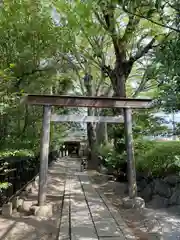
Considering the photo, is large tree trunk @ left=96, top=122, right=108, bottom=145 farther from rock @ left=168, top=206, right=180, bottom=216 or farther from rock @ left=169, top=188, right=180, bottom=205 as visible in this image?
rock @ left=168, top=206, right=180, bottom=216

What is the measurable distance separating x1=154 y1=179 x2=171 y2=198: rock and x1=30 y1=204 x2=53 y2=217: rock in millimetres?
3450

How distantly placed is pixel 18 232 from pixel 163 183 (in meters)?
4.67

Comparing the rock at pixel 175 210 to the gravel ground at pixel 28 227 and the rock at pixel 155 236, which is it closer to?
the rock at pixel 155 236

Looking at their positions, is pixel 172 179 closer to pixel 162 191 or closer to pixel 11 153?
pixel 162 191

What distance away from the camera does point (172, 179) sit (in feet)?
23.9

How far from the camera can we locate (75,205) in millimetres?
6359

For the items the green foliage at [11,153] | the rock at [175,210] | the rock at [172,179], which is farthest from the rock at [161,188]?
the green foliage at [11,153]

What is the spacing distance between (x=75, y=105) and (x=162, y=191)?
3.67 meters

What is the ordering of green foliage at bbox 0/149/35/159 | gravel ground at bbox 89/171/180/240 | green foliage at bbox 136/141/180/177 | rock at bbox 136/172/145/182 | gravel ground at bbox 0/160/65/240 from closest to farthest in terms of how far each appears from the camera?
green foliage at bbox 0/149/35/159, gravel ground at bbox 0/160/65/240, gravel ground at bbox 89/171/180/240, green foliage at bbox 136/141/180/177, rock at bbox 136/172/145/182

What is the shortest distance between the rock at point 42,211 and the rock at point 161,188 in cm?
345

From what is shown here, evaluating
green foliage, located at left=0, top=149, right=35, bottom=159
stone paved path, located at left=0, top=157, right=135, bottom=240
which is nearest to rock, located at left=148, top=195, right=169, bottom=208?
stone paved path, located at left=0, top=157, right=135, bottom=240

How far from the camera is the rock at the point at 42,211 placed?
5625 millimetres

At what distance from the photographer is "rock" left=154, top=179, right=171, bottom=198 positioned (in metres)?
7.33

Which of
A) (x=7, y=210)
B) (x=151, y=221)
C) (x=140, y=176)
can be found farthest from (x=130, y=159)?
(x=7, y=210)
